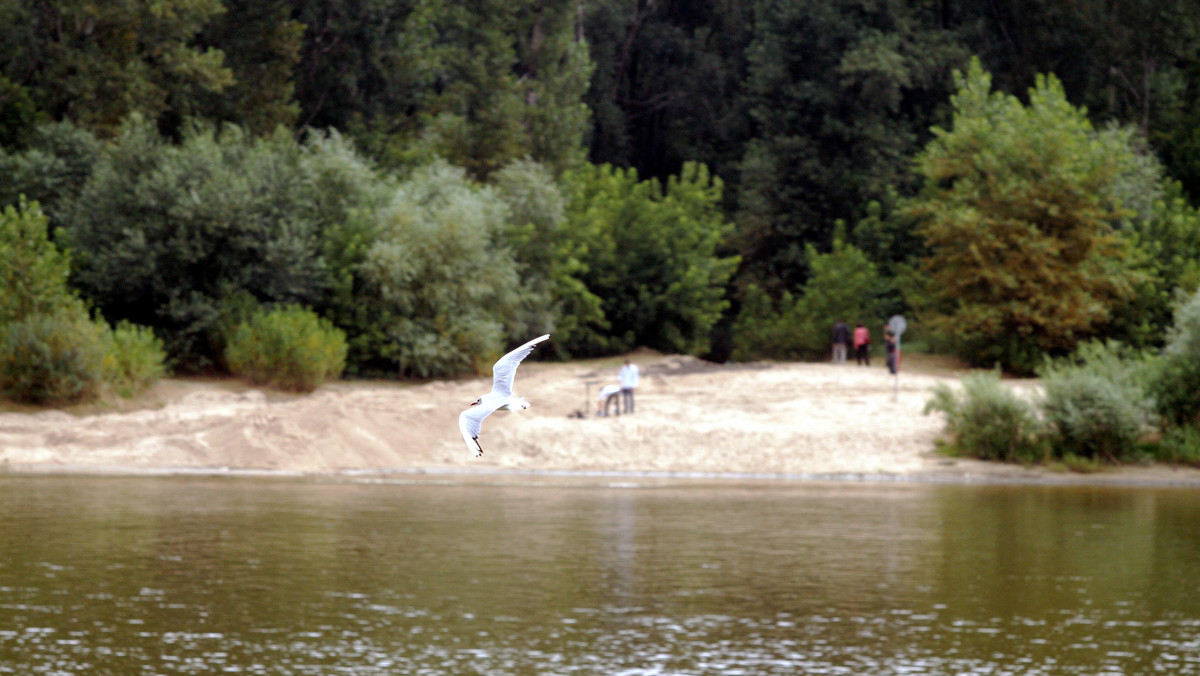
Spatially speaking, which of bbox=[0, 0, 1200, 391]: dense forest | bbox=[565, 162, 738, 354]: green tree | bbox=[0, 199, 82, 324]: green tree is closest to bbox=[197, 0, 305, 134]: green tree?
bbox=[0, 0, 1200, 391]: dense forest

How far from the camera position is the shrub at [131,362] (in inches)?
1539

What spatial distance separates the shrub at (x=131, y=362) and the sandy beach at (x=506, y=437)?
450 mm

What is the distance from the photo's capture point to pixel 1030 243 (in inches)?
1901

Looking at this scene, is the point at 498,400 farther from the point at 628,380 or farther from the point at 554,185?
the point at 554,185

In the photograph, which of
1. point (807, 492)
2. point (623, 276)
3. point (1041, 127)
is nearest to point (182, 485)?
point (807, 492)

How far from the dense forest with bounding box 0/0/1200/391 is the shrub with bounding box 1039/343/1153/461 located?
378 inches

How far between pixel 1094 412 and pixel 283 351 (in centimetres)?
2103

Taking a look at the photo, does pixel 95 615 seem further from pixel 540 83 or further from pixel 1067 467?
pixel 540 83

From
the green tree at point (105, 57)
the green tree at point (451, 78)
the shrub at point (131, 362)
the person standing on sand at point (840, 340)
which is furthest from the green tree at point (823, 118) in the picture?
→ the shrub at point (131, 362)

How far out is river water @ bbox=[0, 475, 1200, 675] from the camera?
65.4 ft

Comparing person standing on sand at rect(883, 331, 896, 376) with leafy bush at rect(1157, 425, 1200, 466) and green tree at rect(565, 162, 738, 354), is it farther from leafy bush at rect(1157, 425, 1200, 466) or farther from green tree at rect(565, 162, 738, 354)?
green tree at rect(565, 162, 738, 354)

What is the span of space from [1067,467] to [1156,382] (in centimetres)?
328

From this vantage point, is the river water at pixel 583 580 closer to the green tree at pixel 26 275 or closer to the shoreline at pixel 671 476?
the shoreline at pixel 671 476

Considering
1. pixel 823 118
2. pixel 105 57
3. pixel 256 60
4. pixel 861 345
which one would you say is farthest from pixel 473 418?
pixel 823 118
